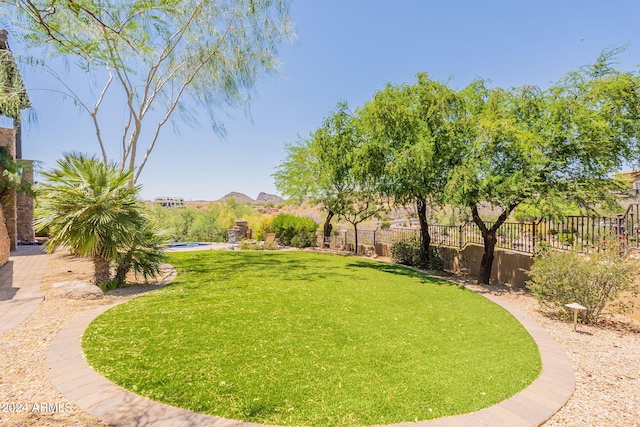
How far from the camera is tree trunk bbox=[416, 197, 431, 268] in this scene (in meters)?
11.4

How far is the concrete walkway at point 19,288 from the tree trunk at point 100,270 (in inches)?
39.1

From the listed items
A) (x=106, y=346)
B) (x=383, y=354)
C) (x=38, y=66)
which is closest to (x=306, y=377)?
(x=383, y=354)

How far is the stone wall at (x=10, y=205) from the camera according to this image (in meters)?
13.3

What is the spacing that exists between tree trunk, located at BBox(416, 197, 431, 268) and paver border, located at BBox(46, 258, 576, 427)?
25.3 feet

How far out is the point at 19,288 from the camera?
6.81 meters

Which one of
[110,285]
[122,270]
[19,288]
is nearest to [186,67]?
[122,270]

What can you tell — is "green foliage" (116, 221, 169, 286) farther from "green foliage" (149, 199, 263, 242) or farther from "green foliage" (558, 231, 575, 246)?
"green foliage" (149, 199, 263, 242)

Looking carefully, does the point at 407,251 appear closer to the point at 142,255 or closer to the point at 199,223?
the point at 142,255

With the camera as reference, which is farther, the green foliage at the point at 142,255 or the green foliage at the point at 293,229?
the green foliage at the point at 293,229

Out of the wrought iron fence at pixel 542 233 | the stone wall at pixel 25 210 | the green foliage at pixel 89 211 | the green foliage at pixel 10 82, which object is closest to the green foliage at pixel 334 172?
the wrought iron fence at pixel 542 233

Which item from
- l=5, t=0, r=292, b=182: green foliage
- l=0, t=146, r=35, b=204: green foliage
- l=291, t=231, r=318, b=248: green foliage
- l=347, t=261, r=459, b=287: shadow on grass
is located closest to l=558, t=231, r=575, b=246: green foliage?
l=347, t=261, r=459, b=287: shadow on grass

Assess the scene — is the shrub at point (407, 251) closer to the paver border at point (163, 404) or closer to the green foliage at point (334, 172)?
the green foliage at point (334, 172)

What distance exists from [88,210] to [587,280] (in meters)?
10.1

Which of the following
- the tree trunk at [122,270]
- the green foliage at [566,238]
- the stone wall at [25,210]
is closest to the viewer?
the tree trunk at [122,270]
